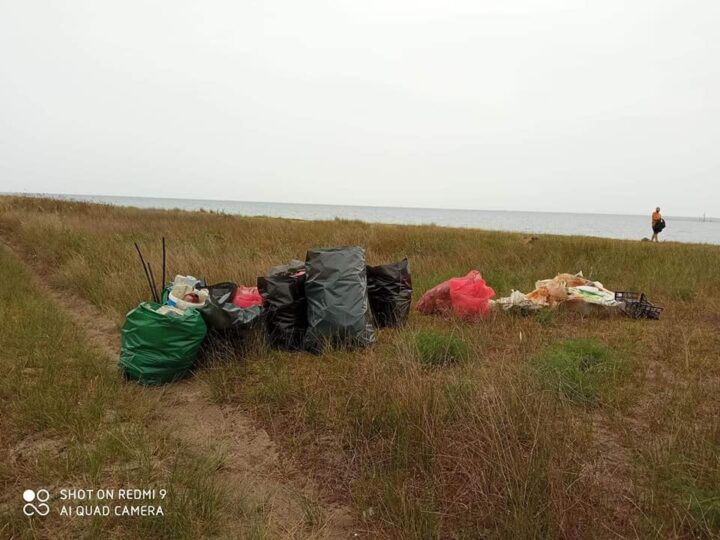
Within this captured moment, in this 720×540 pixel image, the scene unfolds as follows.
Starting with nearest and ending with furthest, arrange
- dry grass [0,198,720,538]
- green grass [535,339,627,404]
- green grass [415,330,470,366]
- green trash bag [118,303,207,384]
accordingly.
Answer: dry grass [0,198,720,538]
green grass [535,339,627,404]
green trash bag [118,303,207,384]
green grass [415,330,470,366]

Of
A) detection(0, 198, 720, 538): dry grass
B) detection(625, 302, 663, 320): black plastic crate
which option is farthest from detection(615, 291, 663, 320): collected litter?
detection(0, 198, 720, 538): dry grass

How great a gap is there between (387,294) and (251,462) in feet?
7.91

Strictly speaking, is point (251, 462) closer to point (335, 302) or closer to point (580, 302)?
point (335, 302)

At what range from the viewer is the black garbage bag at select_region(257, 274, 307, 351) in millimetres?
3631

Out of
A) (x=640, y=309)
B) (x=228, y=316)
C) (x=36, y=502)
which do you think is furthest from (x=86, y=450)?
(x=640, y=309)

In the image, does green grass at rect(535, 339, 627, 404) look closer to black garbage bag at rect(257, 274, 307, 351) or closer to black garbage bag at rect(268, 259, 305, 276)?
black garbage bag at rect(257, 274, 307, 351)

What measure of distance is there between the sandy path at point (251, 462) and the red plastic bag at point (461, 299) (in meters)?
2.82

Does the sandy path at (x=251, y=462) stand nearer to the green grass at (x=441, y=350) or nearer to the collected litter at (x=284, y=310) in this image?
the collected litter at (x=284, y=310)

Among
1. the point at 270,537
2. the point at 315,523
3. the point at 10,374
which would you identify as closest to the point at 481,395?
the point at 315,523

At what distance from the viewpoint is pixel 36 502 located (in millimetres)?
1783

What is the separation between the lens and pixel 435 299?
4891 mm

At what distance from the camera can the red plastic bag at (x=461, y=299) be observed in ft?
15.1

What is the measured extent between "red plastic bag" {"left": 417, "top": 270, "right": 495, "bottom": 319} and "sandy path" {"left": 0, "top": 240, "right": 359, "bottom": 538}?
282cm

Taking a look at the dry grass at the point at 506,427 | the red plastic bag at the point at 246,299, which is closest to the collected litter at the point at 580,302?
the dry grass at the point at 506,427
